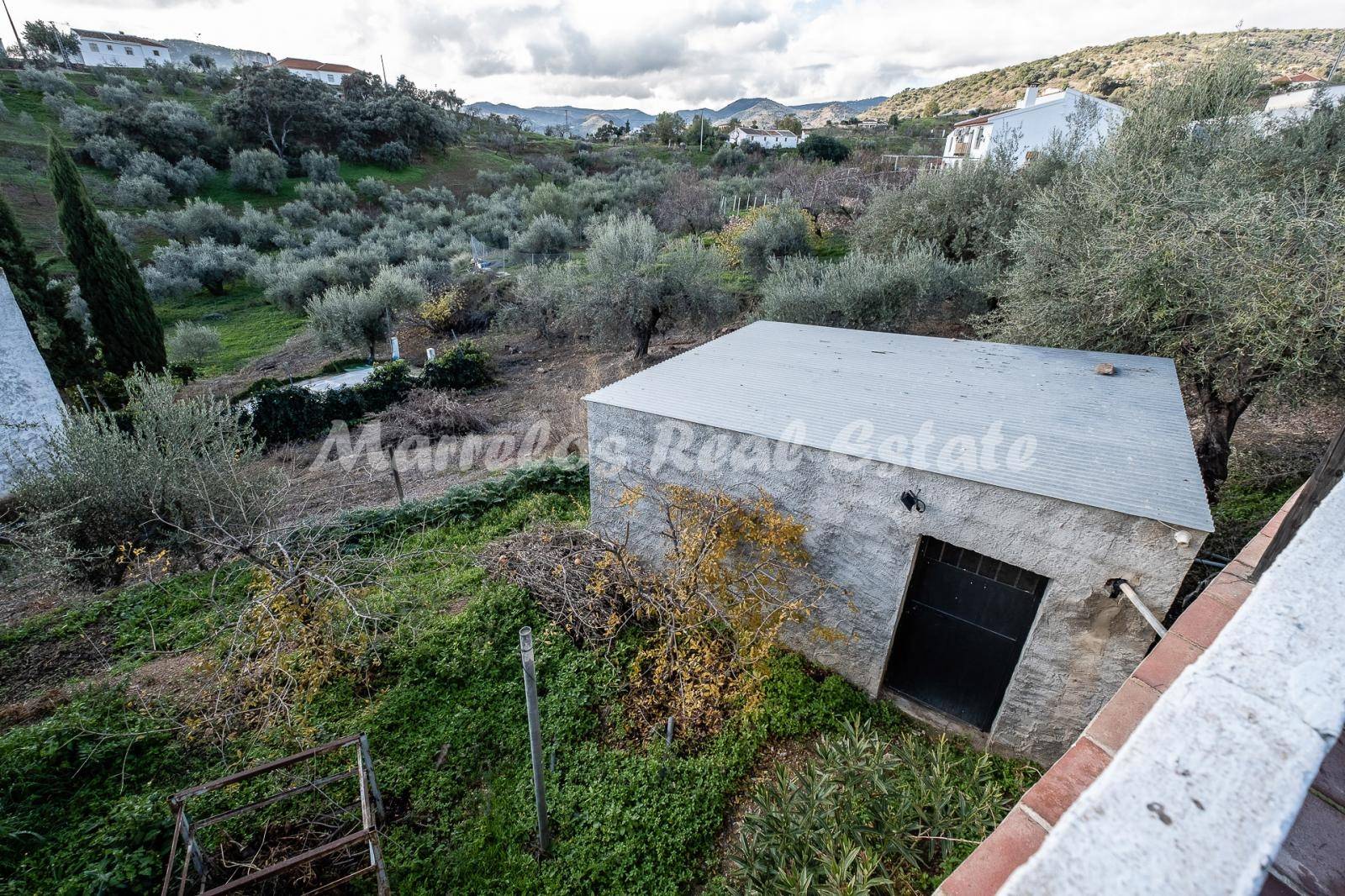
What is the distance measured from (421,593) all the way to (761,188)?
31.2 m

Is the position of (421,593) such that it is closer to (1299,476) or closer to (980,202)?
(1299,476)

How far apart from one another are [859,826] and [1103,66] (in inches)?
2788

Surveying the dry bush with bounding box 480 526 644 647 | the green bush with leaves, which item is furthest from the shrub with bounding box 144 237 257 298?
the green bush with leaves

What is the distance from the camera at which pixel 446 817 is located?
4.20m

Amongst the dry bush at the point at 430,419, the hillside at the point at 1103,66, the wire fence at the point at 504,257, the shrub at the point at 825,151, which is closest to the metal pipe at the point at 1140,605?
the dry bush at the point at 430,419

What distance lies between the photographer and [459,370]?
15461mm

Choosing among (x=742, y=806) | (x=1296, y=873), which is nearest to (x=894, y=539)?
(x=742, y=806)

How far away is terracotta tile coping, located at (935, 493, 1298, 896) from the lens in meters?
1.12

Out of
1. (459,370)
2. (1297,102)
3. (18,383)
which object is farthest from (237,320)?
(1297,102)

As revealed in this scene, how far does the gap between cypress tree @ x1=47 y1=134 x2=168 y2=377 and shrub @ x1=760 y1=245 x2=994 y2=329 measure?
17584 mm

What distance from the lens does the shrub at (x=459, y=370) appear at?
15.1 m

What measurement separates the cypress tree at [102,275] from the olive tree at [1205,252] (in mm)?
21469

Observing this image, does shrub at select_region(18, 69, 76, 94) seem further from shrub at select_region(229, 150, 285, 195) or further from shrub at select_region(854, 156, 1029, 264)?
shrub at select_region(854, 156, 1029, 264)

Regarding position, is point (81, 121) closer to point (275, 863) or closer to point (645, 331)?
point (645, 331)
